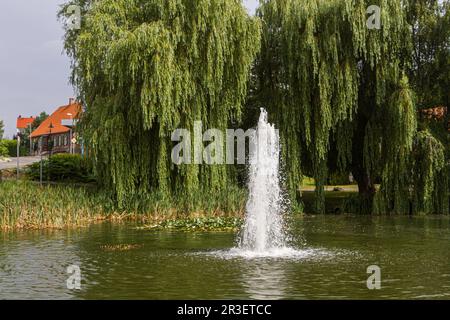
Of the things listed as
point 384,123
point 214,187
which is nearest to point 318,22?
point 384,123

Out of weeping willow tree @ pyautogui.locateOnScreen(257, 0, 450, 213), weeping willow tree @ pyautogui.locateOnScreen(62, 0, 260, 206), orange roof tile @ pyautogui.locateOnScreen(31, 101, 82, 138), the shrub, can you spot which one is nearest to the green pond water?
weeping willow tree @ pyautogui.locateOnScreen(62, 0, 260, 206)

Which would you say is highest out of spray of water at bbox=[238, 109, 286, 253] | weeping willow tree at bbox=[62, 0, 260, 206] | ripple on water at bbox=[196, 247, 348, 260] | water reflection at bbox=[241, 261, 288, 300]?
weeping willow tree at bbox=[62, 0, 260, 206]

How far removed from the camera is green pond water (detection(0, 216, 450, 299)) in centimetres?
884

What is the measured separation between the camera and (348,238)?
51.6ft

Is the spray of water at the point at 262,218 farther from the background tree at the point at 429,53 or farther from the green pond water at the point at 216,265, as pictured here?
the background tree at the point at 429,53

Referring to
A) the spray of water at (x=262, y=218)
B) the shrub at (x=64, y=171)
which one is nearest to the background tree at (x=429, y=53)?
the spray of water at (x=262, y=218)

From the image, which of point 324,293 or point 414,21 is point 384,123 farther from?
point 324,293

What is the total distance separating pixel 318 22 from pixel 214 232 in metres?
9.81

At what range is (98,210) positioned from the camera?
812 inches

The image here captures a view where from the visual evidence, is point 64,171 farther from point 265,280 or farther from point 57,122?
point 57,122

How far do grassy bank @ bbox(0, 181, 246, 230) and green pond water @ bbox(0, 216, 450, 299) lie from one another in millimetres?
1376

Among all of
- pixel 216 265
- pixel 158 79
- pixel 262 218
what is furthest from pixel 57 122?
pixel 216 265

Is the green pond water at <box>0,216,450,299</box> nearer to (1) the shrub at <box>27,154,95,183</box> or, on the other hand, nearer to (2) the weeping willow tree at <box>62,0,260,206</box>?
(2) the weeping willow tree at <box>62,0,260,206</box>

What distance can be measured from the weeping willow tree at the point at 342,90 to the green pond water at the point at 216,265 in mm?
6249
